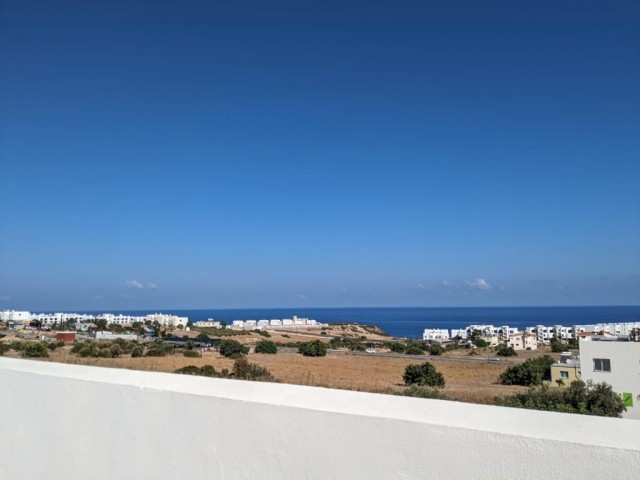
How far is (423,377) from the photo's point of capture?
22.3m

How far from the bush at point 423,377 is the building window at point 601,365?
6324mm

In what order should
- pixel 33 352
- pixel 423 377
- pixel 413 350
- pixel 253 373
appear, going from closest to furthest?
pixel 33 352, pixel 253 373, pixel 423 377, pixel 413 350

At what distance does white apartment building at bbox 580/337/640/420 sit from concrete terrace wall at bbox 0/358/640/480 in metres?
17.9

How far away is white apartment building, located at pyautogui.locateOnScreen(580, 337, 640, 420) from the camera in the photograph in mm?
16391

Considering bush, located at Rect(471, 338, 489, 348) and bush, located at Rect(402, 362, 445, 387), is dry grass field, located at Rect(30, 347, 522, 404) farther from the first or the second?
bush, located at Rect(471, 338, 489, 348)

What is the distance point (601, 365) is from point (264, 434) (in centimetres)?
1887

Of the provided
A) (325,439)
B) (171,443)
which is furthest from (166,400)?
(325,439)

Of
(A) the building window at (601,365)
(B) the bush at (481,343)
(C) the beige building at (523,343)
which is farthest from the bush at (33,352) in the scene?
(B) the bush at (481,343)

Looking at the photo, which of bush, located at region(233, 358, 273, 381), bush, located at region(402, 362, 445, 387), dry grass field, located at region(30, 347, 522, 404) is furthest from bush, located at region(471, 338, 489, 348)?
bush, located at region(233, 358, 273, 381)

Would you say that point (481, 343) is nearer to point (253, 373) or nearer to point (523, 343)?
point (523, 343)

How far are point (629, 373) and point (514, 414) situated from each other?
60.8 feet

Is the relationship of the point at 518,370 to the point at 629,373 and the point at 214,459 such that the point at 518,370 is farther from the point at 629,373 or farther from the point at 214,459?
the point at 214,459

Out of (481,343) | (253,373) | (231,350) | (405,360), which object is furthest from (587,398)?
(481,343)

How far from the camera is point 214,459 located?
1.80 meters
